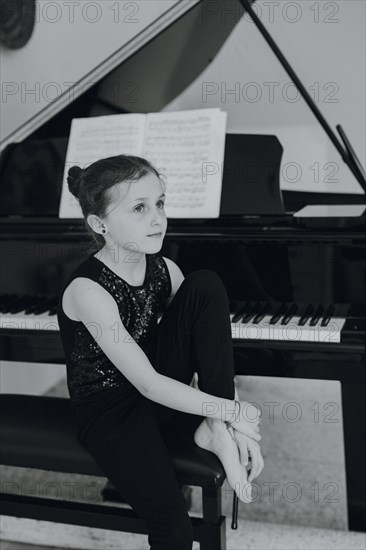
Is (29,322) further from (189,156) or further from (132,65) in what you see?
(132,65)

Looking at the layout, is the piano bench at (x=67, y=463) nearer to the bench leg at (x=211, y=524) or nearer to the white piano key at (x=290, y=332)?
the bench leg at (x=211, y=524)

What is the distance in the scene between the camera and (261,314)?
69.5 inches

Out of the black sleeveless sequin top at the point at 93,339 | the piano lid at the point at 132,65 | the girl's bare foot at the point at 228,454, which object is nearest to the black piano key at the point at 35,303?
the black sleeveless sequin top at the point at 93,339

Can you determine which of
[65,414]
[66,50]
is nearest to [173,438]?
[65,414]

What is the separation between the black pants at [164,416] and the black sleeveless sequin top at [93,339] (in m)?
0.04

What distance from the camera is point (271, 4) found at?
244cm

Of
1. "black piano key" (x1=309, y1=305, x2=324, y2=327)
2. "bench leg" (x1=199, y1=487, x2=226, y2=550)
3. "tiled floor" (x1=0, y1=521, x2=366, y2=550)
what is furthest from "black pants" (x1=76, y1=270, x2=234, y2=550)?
"tiled floor" (x1=0, y1=521, x2=366, y2=550)

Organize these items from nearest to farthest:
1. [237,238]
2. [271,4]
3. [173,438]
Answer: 1. [173,438]
2. [237,238]
3. [271,4]

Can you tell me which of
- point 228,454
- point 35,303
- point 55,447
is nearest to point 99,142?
point 35,303

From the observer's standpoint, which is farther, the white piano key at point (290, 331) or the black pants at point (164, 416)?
the white piano key at point (290, 331)

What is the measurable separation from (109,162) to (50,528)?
3.73 feet

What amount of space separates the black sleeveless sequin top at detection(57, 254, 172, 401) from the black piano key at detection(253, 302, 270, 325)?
1.04 feet

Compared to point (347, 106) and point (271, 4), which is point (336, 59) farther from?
point (271, 4)

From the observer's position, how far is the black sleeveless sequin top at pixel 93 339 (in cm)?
148
